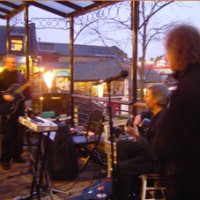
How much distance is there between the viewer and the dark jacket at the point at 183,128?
1669 millimetres

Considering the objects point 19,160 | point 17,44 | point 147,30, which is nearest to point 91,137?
point 19,160

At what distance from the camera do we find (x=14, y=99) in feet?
14.8

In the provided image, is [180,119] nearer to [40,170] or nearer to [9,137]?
[40,170]

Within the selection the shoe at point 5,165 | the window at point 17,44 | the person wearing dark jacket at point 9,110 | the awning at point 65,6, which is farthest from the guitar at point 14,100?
the window at point 17,44

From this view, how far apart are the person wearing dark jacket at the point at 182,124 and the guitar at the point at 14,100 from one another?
2.97 meters

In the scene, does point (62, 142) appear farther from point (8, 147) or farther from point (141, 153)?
point (141, 153)

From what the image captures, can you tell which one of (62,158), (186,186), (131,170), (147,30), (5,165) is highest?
(147,30)

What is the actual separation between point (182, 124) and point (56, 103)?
4222 millimetres

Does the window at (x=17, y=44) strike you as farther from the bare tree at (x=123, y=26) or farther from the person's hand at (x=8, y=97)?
the person's hand at (x=8, y=97)

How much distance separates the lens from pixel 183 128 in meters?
1.68

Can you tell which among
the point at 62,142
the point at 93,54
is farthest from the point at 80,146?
the point at 93,54

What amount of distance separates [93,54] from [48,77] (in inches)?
1262

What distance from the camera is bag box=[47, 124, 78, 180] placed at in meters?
4.18

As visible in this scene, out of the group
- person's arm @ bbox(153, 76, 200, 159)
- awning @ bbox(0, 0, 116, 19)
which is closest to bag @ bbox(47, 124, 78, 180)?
awning @ bbox(0, 0, 116, 19)
